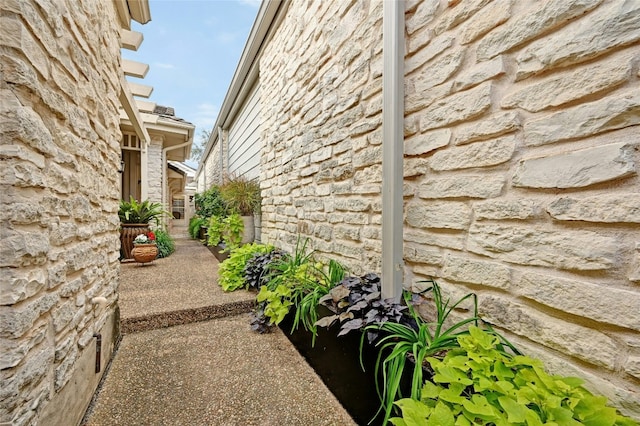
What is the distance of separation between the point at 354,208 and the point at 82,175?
159 cm

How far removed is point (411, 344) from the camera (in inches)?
48.1

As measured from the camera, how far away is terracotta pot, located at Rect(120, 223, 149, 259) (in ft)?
14.8

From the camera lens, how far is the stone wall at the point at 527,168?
83 centimetres

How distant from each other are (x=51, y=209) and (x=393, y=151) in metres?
1.51

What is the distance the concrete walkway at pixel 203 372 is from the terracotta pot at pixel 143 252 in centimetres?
133

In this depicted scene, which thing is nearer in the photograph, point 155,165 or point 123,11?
point 123,11

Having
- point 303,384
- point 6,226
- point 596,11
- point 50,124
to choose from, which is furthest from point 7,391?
point 596,11

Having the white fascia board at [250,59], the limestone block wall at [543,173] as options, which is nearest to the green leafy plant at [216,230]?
the white fascia board at [250,59]

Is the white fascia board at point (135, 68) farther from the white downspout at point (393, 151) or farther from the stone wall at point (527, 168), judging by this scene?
the white downspout at point (393, 151)

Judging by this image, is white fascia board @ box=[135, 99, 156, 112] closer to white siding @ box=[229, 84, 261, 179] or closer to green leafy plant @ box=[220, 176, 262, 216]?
white siding @ box=[229, 84, 261, 179]

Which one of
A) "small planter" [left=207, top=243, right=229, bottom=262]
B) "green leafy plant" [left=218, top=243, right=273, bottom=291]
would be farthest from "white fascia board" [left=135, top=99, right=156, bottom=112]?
"green leafy plant" [left=218, top=243, right=273, bottom=291]

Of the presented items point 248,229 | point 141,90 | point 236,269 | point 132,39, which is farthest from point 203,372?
point 141,90

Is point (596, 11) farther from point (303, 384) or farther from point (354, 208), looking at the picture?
point (303, 384)

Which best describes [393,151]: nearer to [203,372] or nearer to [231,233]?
[203,372]
